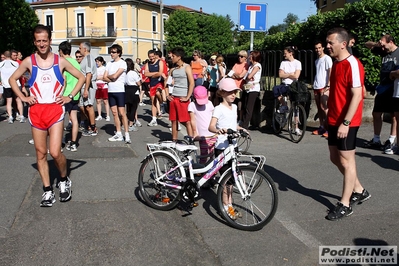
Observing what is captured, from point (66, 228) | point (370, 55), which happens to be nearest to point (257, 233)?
point (66, 228)

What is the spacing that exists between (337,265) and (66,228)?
271 cm

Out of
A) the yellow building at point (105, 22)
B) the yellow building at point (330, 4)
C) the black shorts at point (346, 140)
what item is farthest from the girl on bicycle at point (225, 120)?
the yellow building at point (105, 22)

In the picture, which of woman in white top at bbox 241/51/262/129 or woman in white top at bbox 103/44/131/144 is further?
woman in white top at bbox 241/51/262/129

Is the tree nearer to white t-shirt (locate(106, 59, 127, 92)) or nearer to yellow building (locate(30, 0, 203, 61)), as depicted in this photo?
yellow building (locate(30, 0, 203, 61))

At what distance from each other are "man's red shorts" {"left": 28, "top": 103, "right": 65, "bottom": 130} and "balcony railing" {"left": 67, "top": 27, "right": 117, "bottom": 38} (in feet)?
218

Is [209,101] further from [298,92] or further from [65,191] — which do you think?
[298,92]

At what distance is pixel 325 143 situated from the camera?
8.95 metres

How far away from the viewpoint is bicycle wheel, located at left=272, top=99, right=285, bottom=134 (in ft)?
32.1

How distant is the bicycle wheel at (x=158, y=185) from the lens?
5145mm

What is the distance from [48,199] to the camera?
17.6 feet

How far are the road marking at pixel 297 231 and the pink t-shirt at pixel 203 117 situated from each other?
1.44 meters

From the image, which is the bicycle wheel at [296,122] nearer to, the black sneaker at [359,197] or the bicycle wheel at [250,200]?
the black sneaker at [359,197]

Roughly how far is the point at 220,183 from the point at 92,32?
69.8 meters

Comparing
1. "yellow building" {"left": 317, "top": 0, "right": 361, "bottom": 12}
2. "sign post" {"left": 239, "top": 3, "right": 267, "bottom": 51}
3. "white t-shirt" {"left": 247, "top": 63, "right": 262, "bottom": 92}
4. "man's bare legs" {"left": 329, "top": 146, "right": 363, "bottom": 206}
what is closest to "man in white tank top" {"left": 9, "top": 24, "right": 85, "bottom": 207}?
"man's bare legs" {"left": 329, "top": 146, "right": 363, "bottom": 206}
